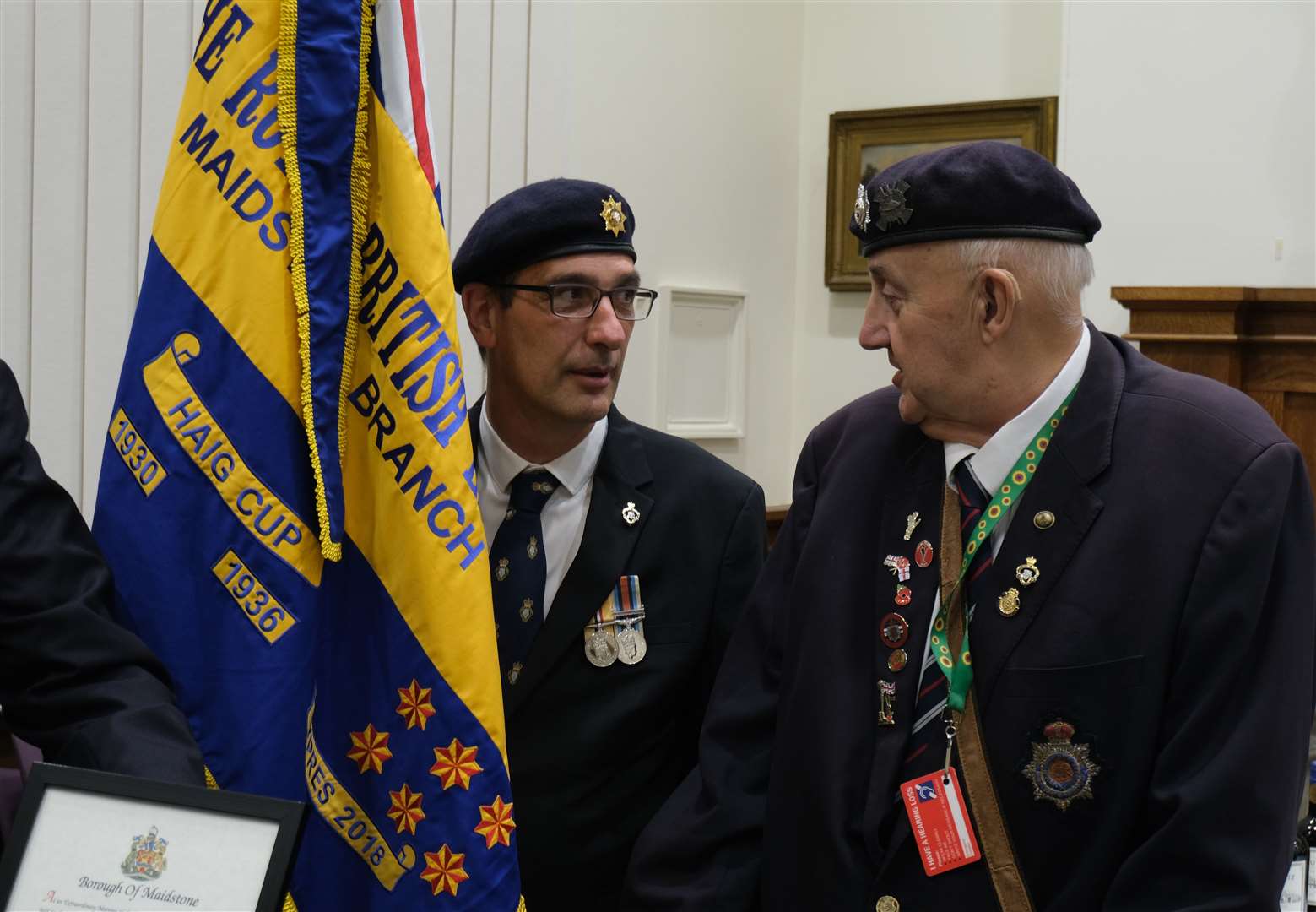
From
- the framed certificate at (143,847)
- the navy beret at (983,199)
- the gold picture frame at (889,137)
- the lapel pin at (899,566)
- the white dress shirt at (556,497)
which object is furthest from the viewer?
the gold picture frame at (889,137)

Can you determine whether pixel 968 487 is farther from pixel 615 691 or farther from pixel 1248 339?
pixel 1248 339

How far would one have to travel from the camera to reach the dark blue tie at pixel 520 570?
2180mm

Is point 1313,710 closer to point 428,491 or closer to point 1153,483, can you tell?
point 1153,483

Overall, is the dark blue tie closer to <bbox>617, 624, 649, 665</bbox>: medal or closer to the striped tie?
<bbox>617, 624, 649, 665</bbox>: medal

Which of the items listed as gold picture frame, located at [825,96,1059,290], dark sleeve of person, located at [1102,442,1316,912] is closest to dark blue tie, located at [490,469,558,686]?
dark sleeve of person, located at [1102,442,1316,912]

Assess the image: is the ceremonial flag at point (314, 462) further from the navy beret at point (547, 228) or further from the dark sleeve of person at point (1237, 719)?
the dark sleeve of person at point (1237, 719)

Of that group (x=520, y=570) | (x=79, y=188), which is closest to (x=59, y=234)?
(x=79, y=188)

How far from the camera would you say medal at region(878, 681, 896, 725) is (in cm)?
182

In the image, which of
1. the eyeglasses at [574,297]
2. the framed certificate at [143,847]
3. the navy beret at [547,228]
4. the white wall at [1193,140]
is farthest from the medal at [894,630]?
the white wall at [1193,140]

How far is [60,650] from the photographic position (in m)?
1.64

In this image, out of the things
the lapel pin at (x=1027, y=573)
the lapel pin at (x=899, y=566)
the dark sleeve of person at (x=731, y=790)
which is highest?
the lapel pin at (x=1027, y=573)

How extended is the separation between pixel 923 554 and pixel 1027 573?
0.17 metres

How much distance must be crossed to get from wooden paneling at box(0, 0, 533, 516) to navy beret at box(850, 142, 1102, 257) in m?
1.83

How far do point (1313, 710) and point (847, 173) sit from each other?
4.05 metres
